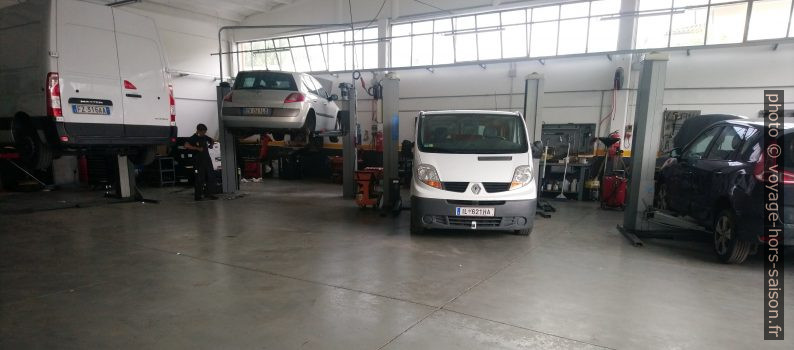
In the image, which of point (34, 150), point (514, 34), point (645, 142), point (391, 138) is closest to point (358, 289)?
point (391, 138)

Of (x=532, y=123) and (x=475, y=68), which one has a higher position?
(x=475, y=68)

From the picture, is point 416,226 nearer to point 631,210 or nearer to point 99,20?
→ point 631,210

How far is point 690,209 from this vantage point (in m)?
5.01

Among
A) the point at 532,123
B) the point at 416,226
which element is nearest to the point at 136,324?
the point at 416,226

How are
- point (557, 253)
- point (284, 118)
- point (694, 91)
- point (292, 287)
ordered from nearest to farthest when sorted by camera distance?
point (292, 287)
point (557, 253)
point (284, 118)
point (694, 91)

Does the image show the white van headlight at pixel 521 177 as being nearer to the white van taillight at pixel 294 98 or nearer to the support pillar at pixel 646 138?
the support pillar at pixel 646 138

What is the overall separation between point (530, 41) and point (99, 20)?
9.30m

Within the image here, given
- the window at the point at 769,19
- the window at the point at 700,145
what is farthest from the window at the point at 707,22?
the window at the point at 700,145

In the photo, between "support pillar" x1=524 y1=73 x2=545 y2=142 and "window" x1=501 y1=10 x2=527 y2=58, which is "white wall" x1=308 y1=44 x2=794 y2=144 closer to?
"window" x1=501 y1=10 x2=527 y2=58

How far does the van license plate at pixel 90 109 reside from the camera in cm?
572

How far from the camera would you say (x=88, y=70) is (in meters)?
5.77

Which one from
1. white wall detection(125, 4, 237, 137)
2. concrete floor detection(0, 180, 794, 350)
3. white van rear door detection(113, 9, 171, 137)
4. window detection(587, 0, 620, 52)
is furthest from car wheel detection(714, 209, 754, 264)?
white wall detection(125, 4, 237, 137)

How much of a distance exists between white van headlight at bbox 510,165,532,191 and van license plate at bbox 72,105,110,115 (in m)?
5.98

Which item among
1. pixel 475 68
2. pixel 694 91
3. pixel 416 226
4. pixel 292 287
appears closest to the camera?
pixel 292 287
